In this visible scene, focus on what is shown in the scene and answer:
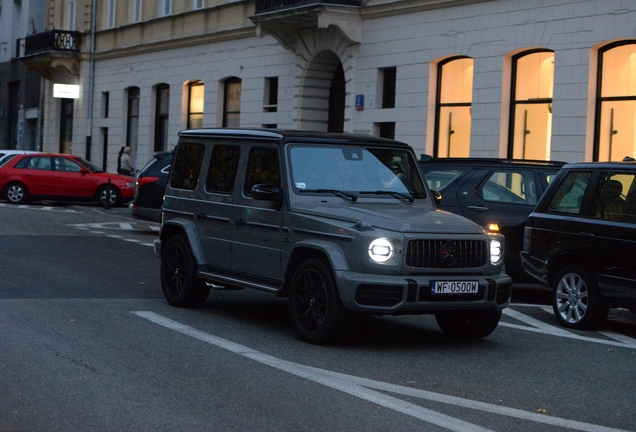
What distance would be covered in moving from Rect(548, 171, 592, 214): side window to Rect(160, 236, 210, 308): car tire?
3.67m

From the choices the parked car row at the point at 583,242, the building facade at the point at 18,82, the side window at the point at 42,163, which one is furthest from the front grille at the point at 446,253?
the building facade at the point at 18,82

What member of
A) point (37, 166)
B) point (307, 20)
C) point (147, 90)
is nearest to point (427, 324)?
point (307, 20)

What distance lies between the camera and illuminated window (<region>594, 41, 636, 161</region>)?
66.2 ft

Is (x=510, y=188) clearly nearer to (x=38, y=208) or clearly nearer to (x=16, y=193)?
(x=38, y=208)

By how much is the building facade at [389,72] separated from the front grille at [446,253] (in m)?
12.1

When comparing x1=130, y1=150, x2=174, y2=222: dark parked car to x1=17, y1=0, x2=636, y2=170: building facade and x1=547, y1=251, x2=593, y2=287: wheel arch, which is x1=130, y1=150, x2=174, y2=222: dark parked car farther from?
x1=547, y1=251, x2=593, y2=287: wheel arch

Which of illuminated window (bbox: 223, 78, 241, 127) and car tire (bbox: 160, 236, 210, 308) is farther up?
illuminated window (bbox: 223, 78, 241, 127)

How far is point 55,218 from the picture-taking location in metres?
25.1

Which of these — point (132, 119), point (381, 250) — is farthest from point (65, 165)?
point (381, 250)

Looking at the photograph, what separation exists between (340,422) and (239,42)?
27430mm

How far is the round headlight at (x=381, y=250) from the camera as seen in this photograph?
8531mm

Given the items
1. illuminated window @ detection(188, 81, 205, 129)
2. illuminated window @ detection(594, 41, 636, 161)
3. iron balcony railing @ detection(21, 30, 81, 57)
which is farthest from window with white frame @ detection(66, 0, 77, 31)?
illuminated window @ detection(594, 41, 636, 161)

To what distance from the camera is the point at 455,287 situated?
8.70 metres

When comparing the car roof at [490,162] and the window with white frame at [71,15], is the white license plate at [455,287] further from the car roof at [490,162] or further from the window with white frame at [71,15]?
the window with white frame at [71,15]
